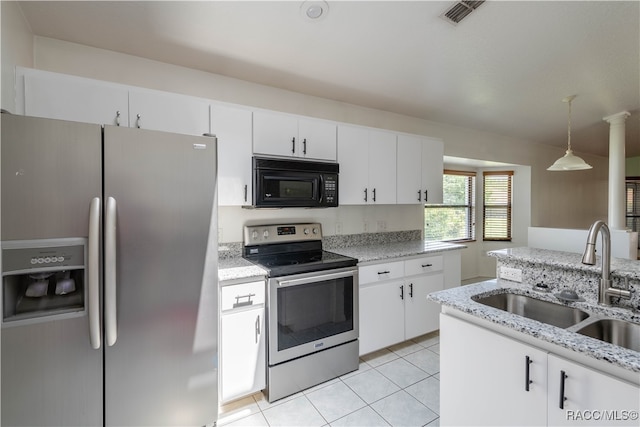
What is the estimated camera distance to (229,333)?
1934 millimetres

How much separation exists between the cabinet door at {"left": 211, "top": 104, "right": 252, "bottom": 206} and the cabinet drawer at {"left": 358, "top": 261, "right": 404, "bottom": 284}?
A: 1130 mm

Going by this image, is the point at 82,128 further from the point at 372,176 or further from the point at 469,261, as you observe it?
the point at 469,261

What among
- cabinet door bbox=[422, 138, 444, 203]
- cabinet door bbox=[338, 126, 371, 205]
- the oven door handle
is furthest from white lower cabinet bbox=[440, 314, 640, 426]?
cabinet door bbox=[422, 138, 444, 203]

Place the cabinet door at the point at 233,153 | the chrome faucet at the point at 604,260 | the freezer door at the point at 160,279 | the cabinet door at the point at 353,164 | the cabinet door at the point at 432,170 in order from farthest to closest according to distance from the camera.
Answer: the cabinet door at the point at 432,170 < the cabinet door at the point at 353,164 < the cabinet door at the point at 233,153 < the freezer door at the point at 160,279 < the chrome faucet at the point at 604,260

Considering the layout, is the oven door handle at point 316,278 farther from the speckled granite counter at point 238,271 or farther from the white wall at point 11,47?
the white wall at point 11,47

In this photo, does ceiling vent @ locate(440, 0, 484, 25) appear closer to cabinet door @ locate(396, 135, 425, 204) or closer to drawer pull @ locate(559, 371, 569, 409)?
cabinet door @ locate(396, 135, 425, 204)

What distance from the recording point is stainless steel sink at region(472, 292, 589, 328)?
4.72 feet

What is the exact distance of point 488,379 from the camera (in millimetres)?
→ 1300

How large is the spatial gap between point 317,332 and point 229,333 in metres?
0.67

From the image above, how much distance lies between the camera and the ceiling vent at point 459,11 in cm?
180

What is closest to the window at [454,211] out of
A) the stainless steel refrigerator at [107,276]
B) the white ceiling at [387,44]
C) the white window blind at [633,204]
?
the white ceiling at [387,44]

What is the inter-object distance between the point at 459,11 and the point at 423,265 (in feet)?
6.81

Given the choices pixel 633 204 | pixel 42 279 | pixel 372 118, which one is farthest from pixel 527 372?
pixel 633 204

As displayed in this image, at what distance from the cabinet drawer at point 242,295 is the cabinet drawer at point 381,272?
2.88 feet
